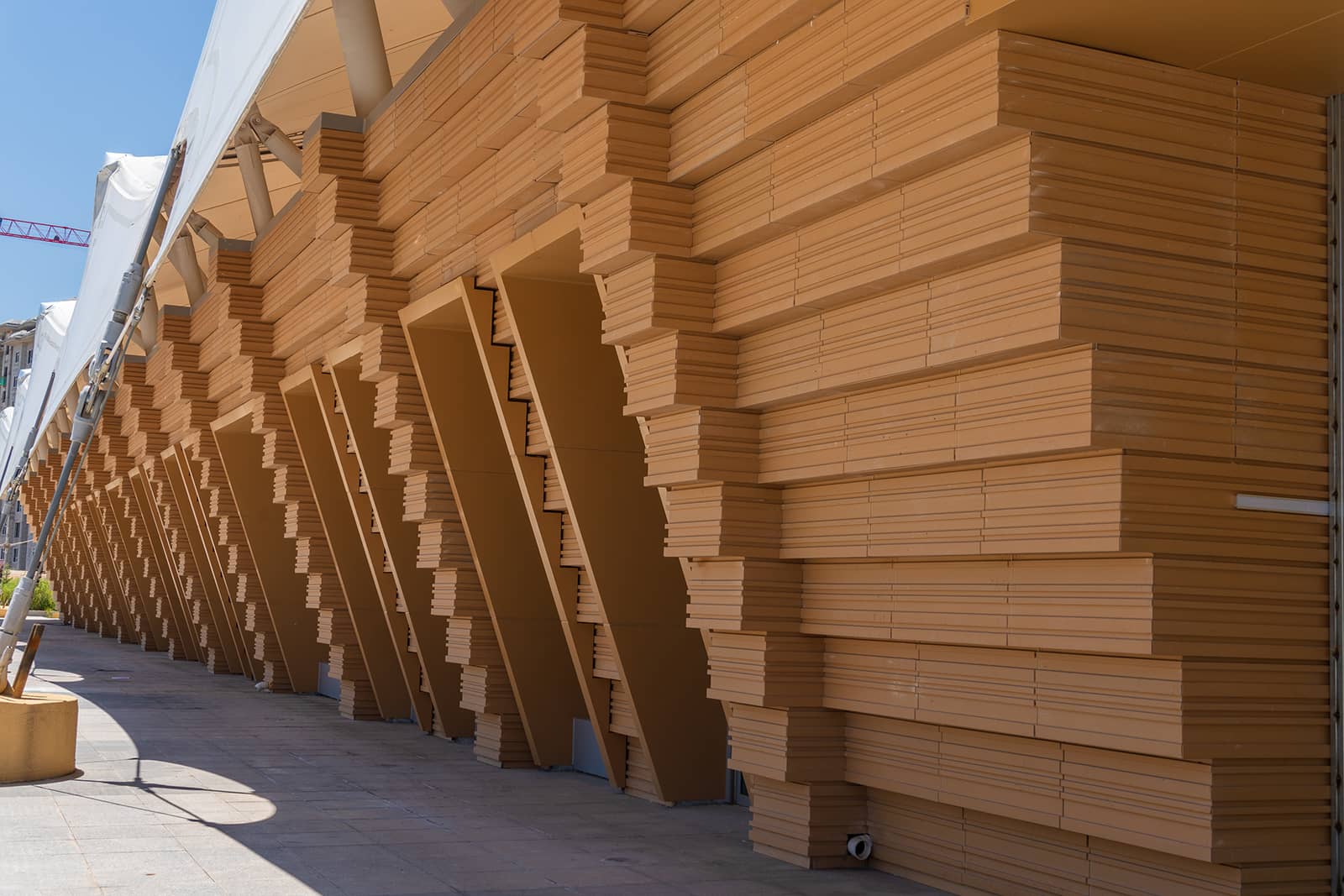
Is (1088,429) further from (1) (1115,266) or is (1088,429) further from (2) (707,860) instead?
(2) (707,860)

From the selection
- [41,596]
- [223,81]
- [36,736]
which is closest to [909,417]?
[223,81]

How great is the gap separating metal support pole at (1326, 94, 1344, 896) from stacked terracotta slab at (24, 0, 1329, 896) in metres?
0.06

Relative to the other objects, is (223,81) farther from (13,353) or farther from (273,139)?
(13,353)

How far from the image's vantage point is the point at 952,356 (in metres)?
6.52

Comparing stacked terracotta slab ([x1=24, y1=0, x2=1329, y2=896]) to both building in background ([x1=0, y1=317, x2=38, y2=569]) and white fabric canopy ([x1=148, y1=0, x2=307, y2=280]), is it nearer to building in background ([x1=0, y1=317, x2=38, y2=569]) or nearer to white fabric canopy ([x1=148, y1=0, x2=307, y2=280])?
white fabric canopy ([x1=148, y1=0, x2=307, y2=280])

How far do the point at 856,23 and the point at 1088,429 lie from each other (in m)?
2.34

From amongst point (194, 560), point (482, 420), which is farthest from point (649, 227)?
point (194, 560)

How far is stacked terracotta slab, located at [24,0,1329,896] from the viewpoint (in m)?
5.99

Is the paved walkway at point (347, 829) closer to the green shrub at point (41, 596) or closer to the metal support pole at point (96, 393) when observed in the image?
the metal support pole at point (96, 393)

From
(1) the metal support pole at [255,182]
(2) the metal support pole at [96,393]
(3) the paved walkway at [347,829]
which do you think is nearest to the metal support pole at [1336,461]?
(3) the paved walkway at [347,829]

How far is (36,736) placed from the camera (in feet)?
36.1

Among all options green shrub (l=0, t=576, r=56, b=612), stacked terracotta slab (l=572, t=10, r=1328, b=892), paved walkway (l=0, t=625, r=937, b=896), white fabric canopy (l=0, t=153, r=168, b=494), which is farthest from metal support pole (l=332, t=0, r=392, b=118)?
green shrub (l=0, t=576, r=56, b=612)

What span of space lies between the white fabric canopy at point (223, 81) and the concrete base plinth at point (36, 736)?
12.6ft

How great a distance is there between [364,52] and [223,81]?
2350mm
